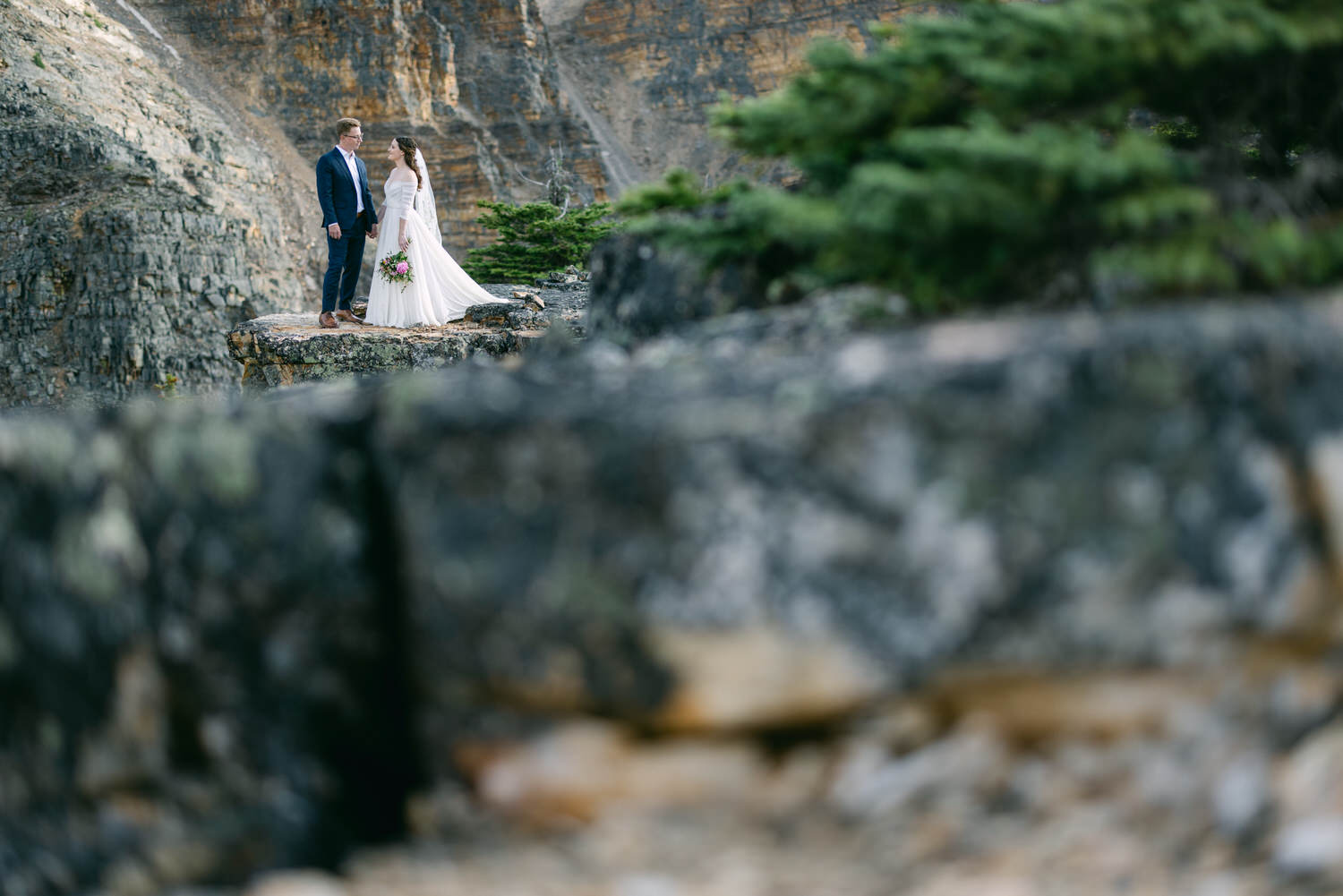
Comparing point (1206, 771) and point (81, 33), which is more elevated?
point (81, 33)

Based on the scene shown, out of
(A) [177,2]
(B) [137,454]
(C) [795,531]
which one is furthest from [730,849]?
(A) [177,2]

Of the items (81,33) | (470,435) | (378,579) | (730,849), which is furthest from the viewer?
(81,33)

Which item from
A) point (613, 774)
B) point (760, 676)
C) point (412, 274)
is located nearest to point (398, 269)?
point (412, 274)

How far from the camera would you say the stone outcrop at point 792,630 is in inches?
66.8

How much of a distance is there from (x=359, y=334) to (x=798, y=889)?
27.6 ft

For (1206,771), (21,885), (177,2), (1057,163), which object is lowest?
(21,885)

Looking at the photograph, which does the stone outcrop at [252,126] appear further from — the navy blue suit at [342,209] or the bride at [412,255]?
the navy blue suit at [342,209]

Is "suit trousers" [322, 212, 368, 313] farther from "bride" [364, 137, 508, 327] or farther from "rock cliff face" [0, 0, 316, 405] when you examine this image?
"rock cliff face" [0, 0, 316, 405]

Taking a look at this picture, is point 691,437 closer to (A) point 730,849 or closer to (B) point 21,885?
(A) point 730,849

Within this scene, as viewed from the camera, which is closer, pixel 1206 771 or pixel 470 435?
pixel 1206 771

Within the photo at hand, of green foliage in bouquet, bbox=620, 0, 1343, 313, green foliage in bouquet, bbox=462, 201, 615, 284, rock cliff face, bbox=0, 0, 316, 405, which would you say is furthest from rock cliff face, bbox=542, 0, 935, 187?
green foliage in bouquet, bbox=620, 0, 1343, 313

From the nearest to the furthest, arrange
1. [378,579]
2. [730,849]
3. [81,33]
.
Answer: [730,849] → [378,579] → [81,33]

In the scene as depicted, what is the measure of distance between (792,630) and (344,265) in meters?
8.80

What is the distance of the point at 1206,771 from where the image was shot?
171 cm
